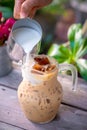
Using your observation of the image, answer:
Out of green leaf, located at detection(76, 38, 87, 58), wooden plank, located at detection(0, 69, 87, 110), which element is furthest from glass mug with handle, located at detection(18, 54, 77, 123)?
green leaf, located at detection(76, 38, 87, 58)

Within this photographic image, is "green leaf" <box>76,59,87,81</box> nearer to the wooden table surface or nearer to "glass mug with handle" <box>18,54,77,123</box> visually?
the wooden table surface

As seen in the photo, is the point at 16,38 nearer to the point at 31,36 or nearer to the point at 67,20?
the point at 31,36

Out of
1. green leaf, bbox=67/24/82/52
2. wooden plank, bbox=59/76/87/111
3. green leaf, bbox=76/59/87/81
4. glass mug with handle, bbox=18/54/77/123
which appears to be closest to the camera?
glass mug with handle, bbox=18/54/77/123

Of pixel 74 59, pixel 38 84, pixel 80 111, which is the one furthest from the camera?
pixel 74 59

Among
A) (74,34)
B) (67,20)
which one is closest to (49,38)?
(67,20)

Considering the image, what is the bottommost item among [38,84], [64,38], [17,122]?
[64,38]

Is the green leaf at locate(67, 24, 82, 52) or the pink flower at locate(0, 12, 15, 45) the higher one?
the pink flower at locate(0, 12, 15, 45)

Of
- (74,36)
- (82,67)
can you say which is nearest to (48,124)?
(82,67)

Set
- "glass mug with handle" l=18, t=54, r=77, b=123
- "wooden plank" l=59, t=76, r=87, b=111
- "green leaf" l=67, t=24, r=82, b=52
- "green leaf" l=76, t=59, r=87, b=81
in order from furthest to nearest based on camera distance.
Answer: "green leaf" l=67, t=24, r=82, b=52 < "green leaf" l=76, t=59, r=87, b=81 < "wooden plank" l=59, t=76, r=87, b=111 < "glass mug with handle" l=18, t=54, r=77, b=123
